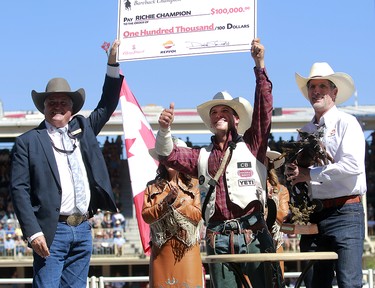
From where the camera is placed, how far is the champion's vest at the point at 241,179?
5.71 m

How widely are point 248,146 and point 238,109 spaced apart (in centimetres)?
32

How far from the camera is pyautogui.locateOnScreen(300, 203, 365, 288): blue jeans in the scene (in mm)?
5602

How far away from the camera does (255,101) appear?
577 cm

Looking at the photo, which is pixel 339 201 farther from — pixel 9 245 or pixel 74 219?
pixel 9 245

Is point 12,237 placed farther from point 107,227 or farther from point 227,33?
point 227,33

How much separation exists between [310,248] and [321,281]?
0.79 ft

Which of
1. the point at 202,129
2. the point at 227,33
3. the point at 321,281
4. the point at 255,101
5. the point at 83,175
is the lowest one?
the point at 321,281

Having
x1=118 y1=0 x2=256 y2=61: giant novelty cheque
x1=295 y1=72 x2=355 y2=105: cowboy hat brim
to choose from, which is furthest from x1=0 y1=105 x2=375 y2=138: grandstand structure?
x1=295 y1=72 x2=355 y2=105: cowboy hat brim

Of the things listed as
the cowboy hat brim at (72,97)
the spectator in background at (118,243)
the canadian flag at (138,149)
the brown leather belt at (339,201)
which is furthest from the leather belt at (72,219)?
the spectator in background at (118,243)

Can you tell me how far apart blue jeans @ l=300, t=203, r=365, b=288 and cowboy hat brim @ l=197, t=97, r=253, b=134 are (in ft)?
2.86

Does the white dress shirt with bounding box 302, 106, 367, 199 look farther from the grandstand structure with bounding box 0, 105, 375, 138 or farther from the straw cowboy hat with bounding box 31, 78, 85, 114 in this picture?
the grandstand structure with bounding box 0, 105, 375, 138

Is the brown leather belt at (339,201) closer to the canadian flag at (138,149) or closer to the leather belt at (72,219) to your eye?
the leather belt at (72,219)

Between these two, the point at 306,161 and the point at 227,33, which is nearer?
the point at 306,161

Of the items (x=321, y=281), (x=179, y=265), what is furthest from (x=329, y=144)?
(x=179, y=265)
